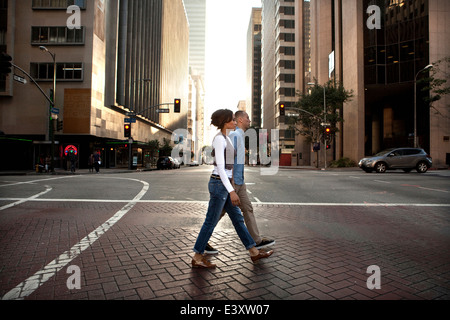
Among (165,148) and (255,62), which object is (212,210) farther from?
(255,62)

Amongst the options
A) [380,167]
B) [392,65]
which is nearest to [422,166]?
[380,167]

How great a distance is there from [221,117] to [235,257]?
6.15ft

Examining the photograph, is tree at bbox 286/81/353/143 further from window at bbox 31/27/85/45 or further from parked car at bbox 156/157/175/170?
window at bbox 31/27/85/45

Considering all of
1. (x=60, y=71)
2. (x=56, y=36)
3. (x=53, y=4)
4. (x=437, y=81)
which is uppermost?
(x=53, y=4)

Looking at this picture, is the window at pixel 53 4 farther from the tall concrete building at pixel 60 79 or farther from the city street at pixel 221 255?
the city street at pixel 221 255

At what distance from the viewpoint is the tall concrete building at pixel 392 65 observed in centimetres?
3148

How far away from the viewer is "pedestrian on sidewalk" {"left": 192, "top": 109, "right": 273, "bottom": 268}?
3385 mm

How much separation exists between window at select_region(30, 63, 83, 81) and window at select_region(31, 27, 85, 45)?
2.43 metres

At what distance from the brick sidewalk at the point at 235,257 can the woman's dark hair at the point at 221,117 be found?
1.77 metres

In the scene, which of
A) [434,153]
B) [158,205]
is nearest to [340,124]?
[434,153]

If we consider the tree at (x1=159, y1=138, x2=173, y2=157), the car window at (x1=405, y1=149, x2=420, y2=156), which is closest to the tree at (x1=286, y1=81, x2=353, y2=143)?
the car window at (x1=405, y1=149, x2=420, y2=156)

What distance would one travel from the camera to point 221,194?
3447 mm

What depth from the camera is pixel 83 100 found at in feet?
102
